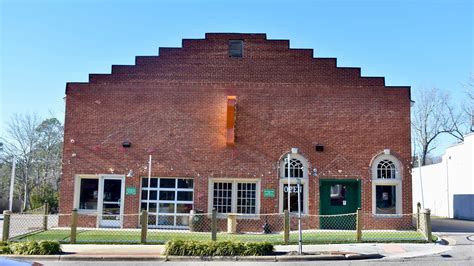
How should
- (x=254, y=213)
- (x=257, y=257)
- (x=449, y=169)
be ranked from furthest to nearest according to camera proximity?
1. (x=449, y=169)
2. (x=254, y=213)
3. (x=257, y=257)

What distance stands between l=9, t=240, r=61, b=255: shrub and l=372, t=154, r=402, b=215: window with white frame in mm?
12808

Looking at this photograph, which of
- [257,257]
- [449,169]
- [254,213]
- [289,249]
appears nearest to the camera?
[257,257]

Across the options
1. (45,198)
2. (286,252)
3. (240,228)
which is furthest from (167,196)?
(45,198)

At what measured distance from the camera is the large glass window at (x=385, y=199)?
21188 mm

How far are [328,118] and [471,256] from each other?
8.70 meters

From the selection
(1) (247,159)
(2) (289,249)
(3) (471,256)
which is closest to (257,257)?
(2) (289,249)

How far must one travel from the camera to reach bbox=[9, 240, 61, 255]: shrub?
569 inches

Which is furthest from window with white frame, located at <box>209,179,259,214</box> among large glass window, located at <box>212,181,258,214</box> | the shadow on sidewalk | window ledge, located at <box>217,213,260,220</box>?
the shadow on sidewalk

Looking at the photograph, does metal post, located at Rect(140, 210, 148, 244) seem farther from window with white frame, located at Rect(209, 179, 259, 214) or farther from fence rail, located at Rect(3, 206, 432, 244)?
window with white frame, located at Rect(209, 179, 259, 214)

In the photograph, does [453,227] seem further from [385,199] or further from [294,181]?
[294,181]

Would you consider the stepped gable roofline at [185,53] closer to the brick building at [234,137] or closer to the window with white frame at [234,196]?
the brick building at [234,137]

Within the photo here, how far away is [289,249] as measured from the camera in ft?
50.5

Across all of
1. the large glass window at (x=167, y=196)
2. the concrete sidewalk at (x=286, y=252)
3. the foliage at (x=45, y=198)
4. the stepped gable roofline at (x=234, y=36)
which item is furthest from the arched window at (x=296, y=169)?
the foliage at (x=45, y=198)

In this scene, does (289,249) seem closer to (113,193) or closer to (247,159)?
(247,159)
